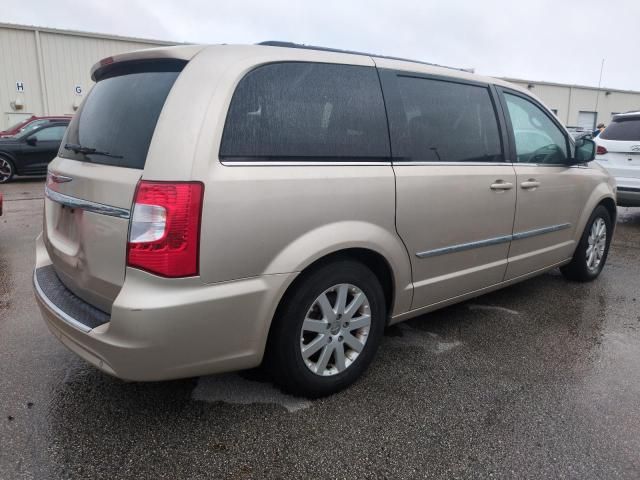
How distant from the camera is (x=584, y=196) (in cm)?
425

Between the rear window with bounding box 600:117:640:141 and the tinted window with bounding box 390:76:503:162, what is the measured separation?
16.5ft

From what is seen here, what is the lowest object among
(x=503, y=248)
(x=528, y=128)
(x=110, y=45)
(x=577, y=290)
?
(x=577, y=290)

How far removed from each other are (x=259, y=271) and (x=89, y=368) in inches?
56.3

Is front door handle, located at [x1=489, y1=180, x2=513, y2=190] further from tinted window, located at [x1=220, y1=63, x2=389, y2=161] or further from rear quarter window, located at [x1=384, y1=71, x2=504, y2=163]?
tinted window, located at [x1=220, y1=63, x2=389, y2=161]

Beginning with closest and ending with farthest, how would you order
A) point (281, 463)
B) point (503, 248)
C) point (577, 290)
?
point (281, 463)
point (503, 248)
point (577, 290)

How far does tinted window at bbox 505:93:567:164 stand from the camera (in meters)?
3.65

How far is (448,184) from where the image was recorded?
2.97 metres

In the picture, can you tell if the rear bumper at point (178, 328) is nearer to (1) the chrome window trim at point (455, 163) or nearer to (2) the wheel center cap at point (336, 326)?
(2) the wheel center cap at point (336, 326)

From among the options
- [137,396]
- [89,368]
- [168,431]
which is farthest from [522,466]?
[89,368]

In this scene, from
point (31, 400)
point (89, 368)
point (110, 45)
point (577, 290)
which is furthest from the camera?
point (110, 45)

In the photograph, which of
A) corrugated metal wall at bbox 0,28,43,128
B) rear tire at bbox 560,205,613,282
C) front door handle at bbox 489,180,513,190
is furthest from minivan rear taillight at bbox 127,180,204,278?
corrugated metal wall at bbox 0,28,43,128

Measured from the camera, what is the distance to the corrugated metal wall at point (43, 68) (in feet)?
57.0

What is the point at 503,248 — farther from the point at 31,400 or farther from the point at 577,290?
the point at 31,400

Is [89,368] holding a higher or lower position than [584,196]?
lower
